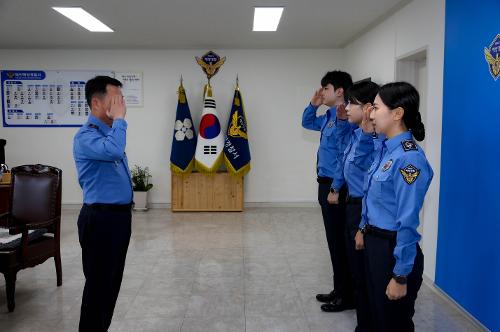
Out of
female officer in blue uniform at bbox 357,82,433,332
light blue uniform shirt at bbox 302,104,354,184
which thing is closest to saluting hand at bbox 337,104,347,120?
light blue uniform shirt at bbox 302,104,354,184

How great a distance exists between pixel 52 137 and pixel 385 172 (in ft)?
21.1

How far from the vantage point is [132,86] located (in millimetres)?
7016

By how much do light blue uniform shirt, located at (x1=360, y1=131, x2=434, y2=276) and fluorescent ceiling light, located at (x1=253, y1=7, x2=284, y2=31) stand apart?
3.05 m

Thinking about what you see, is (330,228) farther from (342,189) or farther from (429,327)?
(429,327)

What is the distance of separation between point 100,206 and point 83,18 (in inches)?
135

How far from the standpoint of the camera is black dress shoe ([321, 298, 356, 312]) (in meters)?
3.23

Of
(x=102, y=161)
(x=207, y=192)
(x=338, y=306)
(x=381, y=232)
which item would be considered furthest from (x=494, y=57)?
(x=207, y=192)

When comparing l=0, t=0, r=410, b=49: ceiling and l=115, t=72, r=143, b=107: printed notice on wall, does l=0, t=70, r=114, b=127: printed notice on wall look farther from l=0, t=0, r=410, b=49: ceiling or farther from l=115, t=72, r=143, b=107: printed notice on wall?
l=0, t=0, r=410, b=49: ceiling

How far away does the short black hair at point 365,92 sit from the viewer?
264cm

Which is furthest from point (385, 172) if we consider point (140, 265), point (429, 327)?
point (140, 265)

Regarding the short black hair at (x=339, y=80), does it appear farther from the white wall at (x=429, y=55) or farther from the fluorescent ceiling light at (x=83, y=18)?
the fluorescent ceiling light at (x=83, y=18)

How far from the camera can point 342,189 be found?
10.2 ft

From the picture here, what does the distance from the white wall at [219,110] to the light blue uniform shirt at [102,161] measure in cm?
468

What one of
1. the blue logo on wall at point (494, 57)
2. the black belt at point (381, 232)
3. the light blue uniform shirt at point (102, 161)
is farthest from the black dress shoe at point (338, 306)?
the blue logo on wall at point (494, 57)
